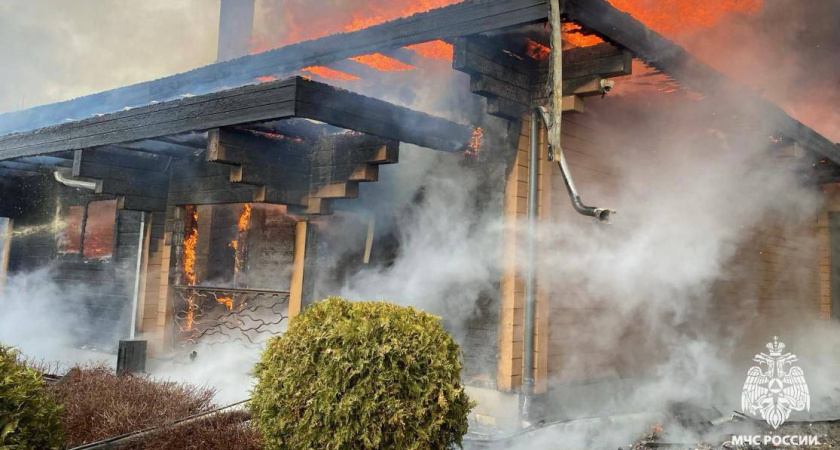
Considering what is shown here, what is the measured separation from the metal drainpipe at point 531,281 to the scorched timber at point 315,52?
1400mm

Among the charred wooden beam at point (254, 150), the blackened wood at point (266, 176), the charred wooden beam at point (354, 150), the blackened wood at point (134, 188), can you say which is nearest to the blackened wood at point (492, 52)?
the charred wooden beam at point (354, 150)

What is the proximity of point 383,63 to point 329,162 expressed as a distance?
1.51 m

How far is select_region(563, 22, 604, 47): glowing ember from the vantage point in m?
6.45

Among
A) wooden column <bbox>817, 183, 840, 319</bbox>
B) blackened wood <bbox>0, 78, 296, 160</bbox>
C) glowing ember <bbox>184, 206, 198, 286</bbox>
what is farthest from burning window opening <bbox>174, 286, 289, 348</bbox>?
wooden column <bbox>817, 183, 840, 319</bbox>

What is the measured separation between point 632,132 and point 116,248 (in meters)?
9.01

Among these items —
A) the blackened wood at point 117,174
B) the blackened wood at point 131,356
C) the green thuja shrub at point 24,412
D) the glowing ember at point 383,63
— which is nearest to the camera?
the green thuja shrub at point 24,412

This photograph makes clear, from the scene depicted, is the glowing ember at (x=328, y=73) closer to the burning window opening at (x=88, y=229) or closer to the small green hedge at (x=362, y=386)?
the small green hedge at (x=362, y=386)

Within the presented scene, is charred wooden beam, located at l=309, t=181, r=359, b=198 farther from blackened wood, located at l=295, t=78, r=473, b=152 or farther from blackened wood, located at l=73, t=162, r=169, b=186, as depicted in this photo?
blackened wood, located at l=73, t=162, r=169, b=186

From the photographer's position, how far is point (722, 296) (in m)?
10.3

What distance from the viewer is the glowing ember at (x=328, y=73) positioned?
896 centimetres

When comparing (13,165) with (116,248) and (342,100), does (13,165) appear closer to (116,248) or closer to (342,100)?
(116,248)

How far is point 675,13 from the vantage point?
9.41 meters

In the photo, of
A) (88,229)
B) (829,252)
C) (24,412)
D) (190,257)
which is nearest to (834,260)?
(829,252)

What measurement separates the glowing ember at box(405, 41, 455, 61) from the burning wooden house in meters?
0.04
